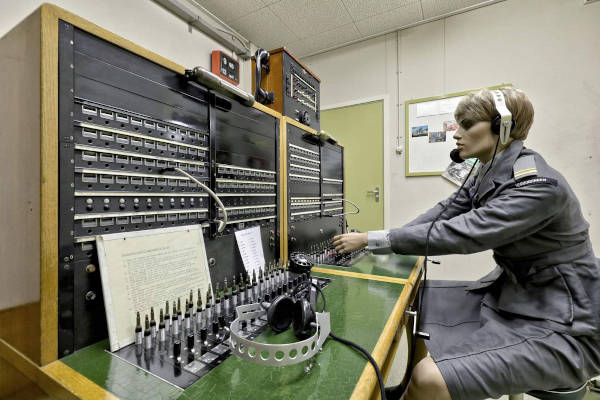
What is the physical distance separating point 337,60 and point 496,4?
147 centimetres

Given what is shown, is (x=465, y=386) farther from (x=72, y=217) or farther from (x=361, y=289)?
(x=72, y=217)

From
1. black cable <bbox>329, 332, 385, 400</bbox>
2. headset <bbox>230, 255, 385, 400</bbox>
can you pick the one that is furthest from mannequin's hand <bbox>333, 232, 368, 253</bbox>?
black cable <bbox>329, 332, 385, 400</bbox>

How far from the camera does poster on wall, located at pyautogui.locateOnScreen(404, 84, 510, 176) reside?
2.44 metres

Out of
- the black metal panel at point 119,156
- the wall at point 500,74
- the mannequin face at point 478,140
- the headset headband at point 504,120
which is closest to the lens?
the black metal panel at point 119,156

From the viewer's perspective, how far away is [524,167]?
863mm

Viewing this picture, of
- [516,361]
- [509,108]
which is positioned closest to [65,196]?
[516,361]

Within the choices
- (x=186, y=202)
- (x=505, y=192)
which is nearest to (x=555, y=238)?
(x=505, y=192)

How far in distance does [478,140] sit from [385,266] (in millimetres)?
667

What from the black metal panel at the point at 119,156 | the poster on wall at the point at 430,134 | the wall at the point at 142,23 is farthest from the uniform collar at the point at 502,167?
the wall at the point at 142,23

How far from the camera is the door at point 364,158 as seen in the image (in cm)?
277

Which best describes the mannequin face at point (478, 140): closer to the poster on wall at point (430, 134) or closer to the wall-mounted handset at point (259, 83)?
the wall-mounted handset at point (259, 83)

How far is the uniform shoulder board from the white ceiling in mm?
2010

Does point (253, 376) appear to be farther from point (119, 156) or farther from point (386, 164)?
point (386, 164)

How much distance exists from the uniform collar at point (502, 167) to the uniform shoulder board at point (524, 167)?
24mm
